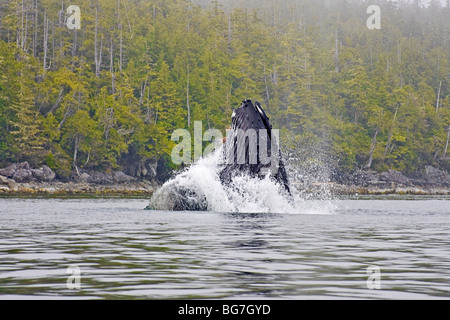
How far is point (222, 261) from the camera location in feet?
39.3

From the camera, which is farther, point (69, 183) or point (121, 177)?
point (121, 177)

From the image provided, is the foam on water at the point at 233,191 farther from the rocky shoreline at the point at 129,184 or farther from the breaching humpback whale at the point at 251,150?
the rocky shoreline at the point at 129,184

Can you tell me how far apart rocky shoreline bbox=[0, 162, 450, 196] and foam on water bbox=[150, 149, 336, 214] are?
127 ft

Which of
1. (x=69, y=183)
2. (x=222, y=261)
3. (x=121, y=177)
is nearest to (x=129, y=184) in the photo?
(x=121, y=177)

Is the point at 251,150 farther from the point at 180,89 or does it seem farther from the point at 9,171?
the point at 180,89

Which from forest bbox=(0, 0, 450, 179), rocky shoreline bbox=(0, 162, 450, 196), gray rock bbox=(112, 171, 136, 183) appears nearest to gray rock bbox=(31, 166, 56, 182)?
rocky shoreline bbox=(0, 162, 450, 196)

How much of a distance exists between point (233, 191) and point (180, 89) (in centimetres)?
8480

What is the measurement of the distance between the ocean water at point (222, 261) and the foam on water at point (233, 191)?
417cm

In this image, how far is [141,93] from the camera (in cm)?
10612

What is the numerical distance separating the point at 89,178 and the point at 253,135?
6175cm

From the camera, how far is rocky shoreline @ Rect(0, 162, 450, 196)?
72312 mm

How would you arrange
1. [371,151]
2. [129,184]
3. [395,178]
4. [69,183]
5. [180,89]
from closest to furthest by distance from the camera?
[69,183] → [129,184] → [180,89] → [395,178] → [371,151]

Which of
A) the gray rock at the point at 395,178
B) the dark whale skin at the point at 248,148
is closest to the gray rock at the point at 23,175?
the dark whale skin at the point at 248,148
